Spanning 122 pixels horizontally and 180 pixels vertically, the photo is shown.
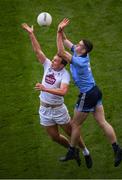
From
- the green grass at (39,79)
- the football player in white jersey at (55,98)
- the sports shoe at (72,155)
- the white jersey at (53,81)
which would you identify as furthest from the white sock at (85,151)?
the white jersey at (53,81)

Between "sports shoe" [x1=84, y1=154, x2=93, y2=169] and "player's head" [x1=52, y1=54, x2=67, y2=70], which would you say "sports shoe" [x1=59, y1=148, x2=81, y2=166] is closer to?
"sports shoe" [x1=84, y1=154, x2=93, y2=169]

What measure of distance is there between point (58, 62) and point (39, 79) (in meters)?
3.56

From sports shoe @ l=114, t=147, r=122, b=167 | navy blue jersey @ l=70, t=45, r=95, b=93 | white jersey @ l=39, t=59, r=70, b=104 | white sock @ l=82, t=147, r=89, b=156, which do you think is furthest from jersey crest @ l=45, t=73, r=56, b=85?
sports shoe @ l=114, t=147, r=122, b=167

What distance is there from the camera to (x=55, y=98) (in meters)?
11.4

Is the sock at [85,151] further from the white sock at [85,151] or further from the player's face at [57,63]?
the player's face at [57,63]

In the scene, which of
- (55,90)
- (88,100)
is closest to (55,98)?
(55,90)

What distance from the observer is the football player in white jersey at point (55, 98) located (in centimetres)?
1129

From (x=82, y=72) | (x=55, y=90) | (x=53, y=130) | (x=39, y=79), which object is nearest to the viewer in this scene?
(x=55, y=90)

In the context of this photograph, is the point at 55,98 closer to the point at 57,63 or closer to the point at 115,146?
the point at 57,63

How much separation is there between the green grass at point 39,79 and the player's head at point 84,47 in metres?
2.45

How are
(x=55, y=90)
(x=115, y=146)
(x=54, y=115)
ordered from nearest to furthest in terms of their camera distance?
1. (x=55, y=90)
2. (x=54, y=115)
3. (x=115, y=146)

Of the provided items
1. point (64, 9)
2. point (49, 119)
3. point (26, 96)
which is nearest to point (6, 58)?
point (26, 96)

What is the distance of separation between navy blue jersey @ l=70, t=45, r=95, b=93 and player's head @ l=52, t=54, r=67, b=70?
20 cm

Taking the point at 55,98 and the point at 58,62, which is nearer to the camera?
the point at 58,62
